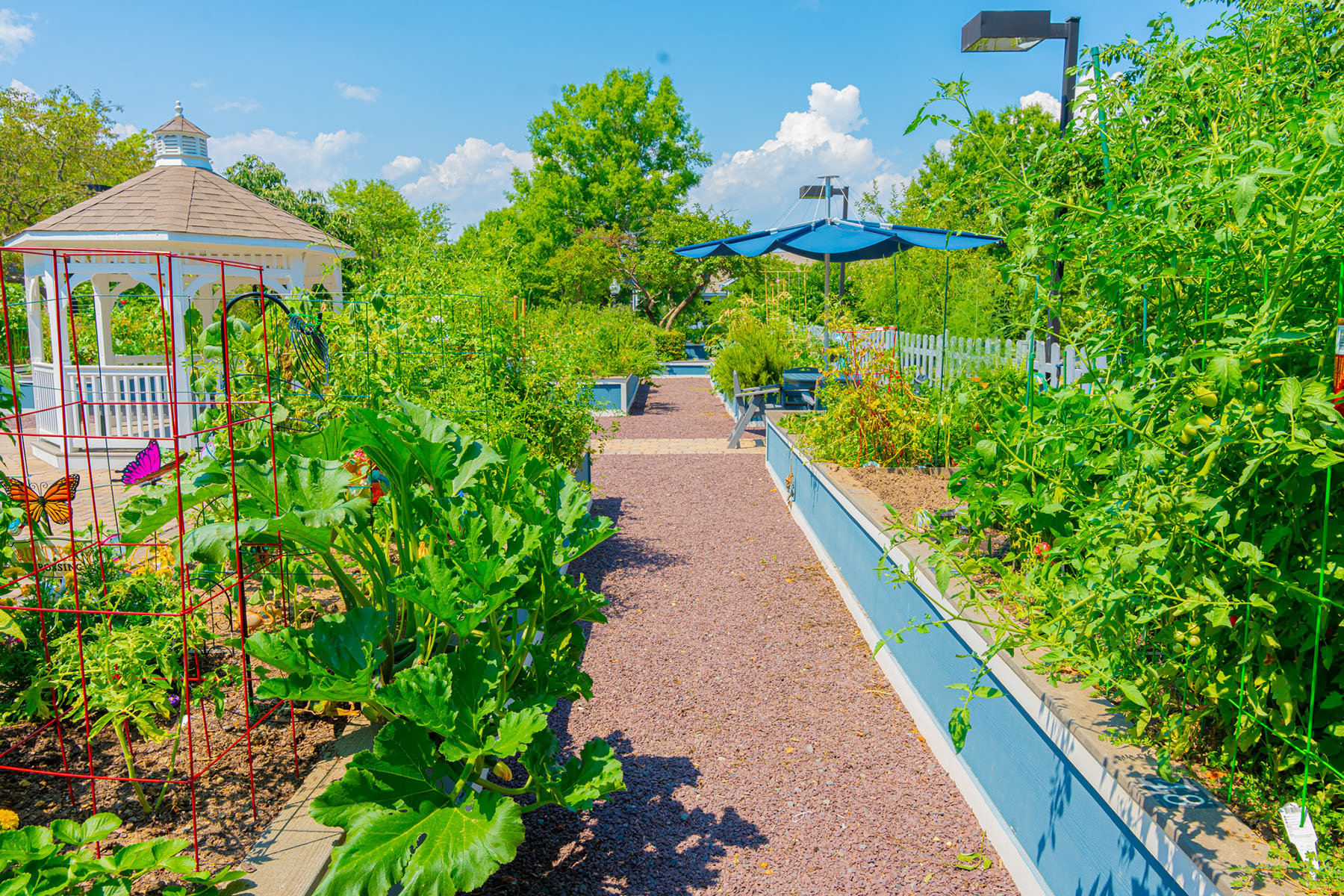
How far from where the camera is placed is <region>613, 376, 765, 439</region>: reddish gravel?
12.1 m

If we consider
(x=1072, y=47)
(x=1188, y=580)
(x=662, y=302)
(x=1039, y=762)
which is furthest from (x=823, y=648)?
(x=662, y=302)

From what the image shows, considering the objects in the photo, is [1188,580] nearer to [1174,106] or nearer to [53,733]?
[1174,106]

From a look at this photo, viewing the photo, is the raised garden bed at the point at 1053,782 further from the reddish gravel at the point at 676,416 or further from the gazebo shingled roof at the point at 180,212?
the gazebo shingled roof at the point at 180,212

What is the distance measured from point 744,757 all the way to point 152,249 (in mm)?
11829

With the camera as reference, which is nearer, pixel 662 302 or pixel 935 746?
pixel 935 746

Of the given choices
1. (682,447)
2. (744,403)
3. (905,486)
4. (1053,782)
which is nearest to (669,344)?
(744,403)

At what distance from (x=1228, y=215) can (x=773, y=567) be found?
4.48m

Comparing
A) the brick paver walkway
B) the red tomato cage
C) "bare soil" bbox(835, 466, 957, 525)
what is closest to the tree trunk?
the brick paver walkway

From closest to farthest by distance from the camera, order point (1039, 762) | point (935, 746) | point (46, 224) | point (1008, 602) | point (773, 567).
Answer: point (1039, 762) < point (1008, 602) < point (935, 746) < point (773, 567) < point (46, 224)

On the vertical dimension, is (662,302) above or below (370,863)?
above

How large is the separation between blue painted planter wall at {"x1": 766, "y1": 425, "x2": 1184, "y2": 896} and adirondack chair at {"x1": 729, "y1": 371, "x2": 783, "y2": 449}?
634 centimetres

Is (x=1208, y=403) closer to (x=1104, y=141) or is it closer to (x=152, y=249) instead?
(x=1104, y=141)

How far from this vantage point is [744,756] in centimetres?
348

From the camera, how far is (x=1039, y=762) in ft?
8.29
